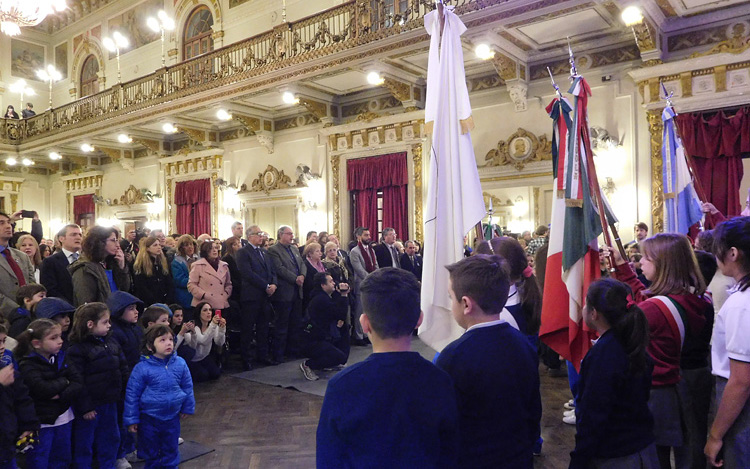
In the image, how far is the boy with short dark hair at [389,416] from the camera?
1.35 metres

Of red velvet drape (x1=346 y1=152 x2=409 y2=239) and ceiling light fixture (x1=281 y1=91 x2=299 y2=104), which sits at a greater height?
ceiling light fixture (x1=281 y1=91 x2=299 y2=104)

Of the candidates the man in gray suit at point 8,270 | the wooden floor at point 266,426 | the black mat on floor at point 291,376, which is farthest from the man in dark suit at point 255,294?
the man in gray suit at point 8,270

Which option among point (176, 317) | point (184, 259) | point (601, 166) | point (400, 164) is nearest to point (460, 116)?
point (176, 317)

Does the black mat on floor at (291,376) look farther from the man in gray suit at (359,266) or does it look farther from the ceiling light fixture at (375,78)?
the ceiling light fixture at (375,78)

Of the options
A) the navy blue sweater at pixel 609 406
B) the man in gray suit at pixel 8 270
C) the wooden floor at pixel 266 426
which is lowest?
the wooden floor at pixel 266 426

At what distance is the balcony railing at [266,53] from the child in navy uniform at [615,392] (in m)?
6.41

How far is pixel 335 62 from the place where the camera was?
29.3ft

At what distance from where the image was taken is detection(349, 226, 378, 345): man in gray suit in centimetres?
732

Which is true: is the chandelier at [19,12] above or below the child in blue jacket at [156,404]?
above

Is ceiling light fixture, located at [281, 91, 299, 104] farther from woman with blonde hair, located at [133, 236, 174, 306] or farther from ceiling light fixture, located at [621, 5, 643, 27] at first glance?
ceiling light fixture, located at [621, 5, 643, 27]

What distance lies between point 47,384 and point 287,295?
3644 mm

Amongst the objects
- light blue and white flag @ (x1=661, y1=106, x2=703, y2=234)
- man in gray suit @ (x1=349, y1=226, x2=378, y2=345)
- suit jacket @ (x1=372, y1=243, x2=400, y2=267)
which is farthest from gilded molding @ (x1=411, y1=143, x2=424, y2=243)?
light blue and white flag @ (x1=661, y1=106, x2=703, y2=234)

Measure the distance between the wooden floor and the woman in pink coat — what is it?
879 millimetres

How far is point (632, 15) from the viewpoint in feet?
22.5
